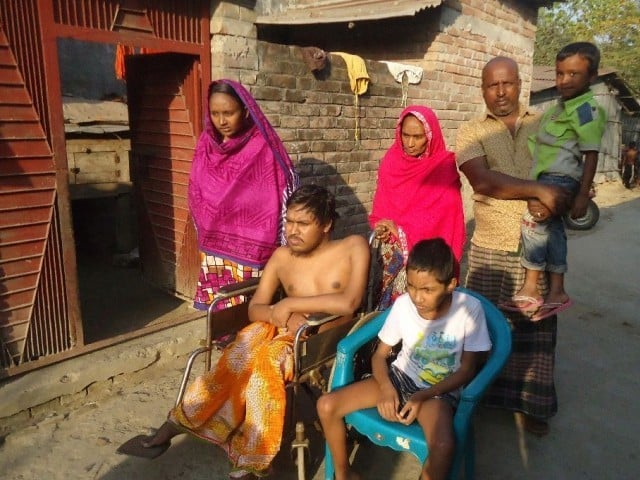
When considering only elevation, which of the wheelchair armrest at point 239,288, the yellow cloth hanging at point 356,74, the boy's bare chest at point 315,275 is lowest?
the wheelchair armrest at point 239,288

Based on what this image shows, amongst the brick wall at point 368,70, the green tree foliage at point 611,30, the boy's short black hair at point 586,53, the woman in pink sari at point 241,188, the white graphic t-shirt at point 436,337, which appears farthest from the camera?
the green tree foliage at point 611,30

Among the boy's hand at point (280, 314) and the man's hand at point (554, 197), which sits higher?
the man's hand at point (554, 197)

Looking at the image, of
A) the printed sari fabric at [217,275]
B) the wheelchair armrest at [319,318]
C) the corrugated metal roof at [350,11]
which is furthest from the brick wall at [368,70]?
the wheelchair armrest at [319,318]

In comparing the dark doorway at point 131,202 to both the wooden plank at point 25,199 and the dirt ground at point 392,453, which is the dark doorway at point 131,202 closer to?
the dirt ground at point 392,453

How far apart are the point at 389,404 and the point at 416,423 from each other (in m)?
0.15

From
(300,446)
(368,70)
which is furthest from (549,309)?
(368,70)

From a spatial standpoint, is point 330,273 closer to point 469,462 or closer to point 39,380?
point 469,462

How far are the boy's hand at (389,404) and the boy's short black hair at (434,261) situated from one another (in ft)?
1.65

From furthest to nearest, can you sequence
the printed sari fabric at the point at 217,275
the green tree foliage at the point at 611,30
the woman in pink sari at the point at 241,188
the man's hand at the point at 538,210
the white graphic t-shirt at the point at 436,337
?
1. the green tree foliage at the point at 611,30
2. the printed sari fabric at the point at 217,275
3. the woman in pink sari at the point at 241,188
4. the man's hand at the point at 538,210
5. the white graphic t-shirt at the point at 436,337

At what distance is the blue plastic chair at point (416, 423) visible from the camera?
79.2 inches

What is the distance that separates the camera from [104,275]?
5418 mm

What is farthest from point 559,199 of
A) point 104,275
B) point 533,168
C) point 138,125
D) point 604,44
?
point 604,44

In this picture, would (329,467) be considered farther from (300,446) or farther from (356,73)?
(356,73)

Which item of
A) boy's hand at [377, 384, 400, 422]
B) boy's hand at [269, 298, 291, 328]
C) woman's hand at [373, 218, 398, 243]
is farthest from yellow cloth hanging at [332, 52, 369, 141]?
boy's hand at [377, 384, 400, 422]
